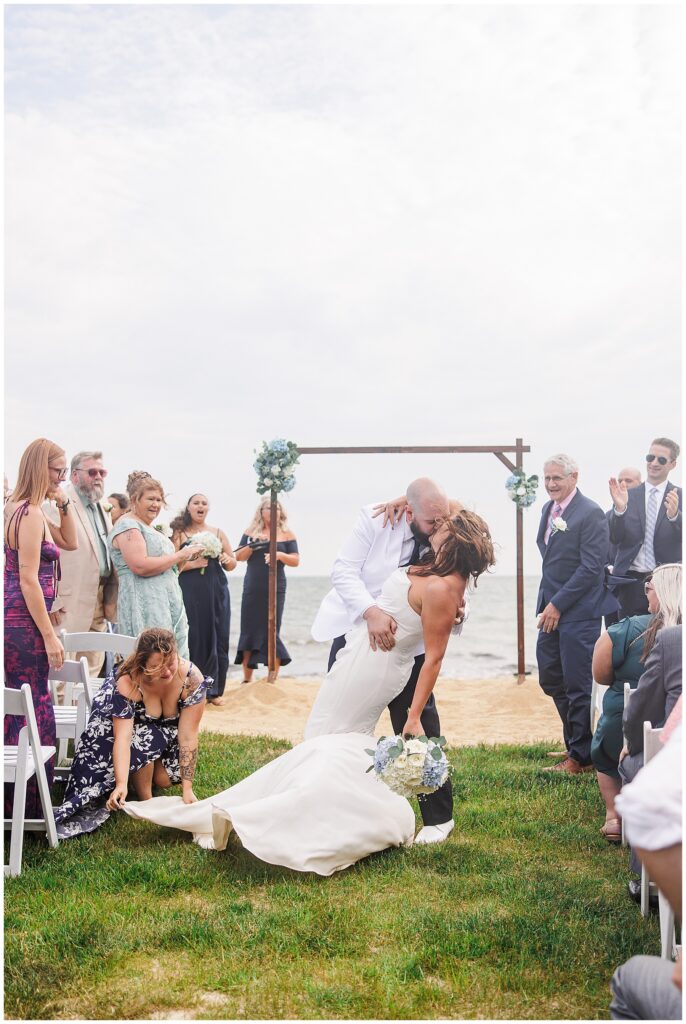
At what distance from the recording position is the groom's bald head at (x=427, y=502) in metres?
4.32

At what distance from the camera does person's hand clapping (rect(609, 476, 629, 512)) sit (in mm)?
6527

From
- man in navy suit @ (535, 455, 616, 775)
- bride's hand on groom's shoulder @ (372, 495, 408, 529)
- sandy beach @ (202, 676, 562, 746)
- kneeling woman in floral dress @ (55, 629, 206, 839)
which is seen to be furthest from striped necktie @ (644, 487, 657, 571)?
kneeling woman in floral dress @ (55, 629, 206, 839)

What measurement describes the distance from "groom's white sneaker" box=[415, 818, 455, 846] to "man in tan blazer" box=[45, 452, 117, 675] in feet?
10.5

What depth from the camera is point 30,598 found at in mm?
4352

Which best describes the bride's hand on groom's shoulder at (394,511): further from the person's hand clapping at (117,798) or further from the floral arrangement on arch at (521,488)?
the floral arrangement on arch at (521,488)

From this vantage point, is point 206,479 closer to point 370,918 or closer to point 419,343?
point 419,343

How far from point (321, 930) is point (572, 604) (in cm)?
317

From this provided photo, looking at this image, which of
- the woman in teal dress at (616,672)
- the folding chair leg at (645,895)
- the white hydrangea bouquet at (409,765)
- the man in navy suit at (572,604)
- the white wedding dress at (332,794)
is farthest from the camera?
the man in navy suit at (572,604)

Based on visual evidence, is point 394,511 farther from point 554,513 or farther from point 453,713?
point 453,713

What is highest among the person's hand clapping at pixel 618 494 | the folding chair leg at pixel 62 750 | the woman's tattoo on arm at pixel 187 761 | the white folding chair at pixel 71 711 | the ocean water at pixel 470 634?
the person's hand clapping at pixel 618 494

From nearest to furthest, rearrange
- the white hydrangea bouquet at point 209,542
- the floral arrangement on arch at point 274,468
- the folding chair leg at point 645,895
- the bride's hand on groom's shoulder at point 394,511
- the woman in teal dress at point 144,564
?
the folding chair leg at point 645,895 → the bride's hand on groom's shoulder at point 394,511 → the woman in teal dress at point 144,564 → the white hydrangea bouquet at point 209,542 → the floral arrangement on arch at point 274,468

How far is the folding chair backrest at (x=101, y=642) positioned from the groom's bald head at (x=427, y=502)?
1.78m

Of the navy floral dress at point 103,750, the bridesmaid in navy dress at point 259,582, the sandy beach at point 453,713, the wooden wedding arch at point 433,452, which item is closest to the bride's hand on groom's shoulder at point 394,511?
the navy floral dress at point 103,750

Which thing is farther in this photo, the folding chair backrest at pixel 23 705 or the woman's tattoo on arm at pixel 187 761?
the woman's tattoo on arm at pixel 187 761
